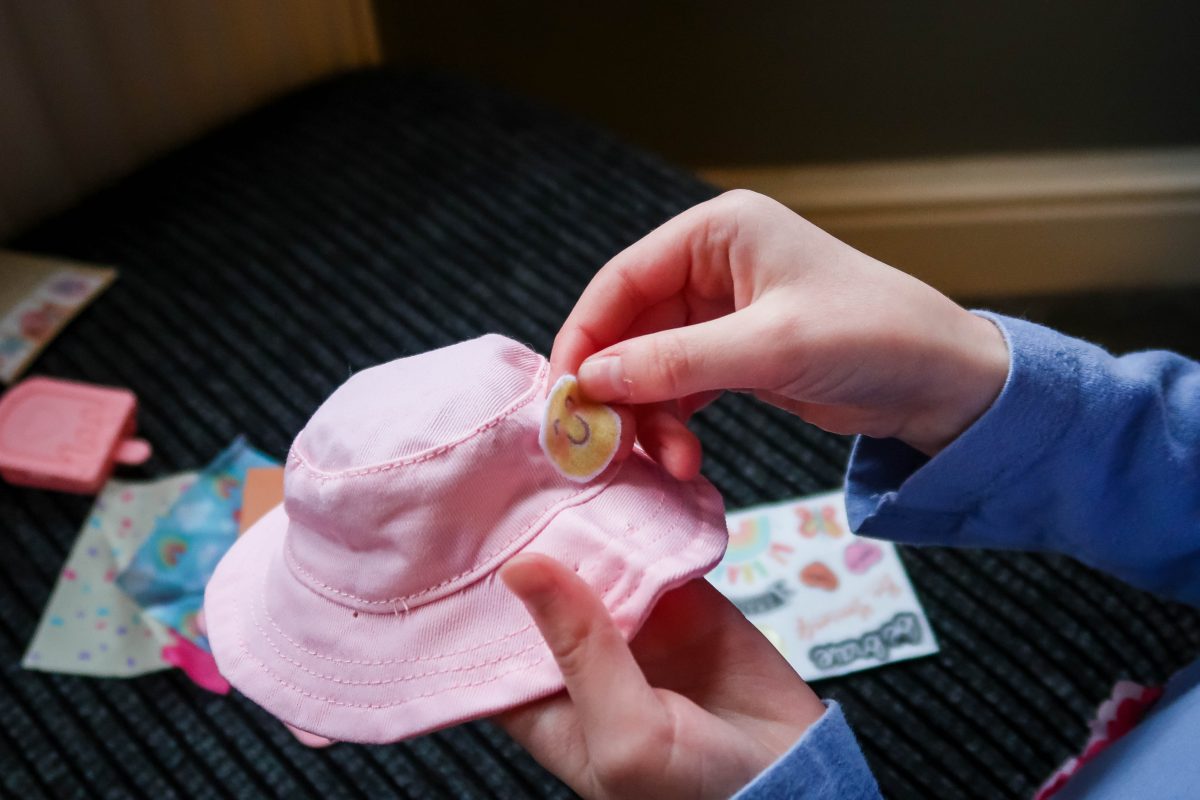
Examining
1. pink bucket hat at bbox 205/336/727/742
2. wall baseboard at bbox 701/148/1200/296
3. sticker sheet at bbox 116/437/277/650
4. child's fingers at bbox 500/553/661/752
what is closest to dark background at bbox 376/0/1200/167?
wall baseboard at bbox 701/148/1200/296

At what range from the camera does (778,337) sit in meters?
0.61

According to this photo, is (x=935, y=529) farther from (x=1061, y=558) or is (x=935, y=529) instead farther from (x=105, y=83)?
(x=105, y=83)

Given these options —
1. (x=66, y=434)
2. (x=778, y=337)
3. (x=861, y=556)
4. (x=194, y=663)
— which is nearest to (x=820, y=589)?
(x=861, y=556)

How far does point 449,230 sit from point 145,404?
39 cm

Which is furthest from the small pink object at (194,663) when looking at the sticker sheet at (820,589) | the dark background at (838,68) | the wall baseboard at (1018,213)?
the wall baseboard at (1018,213)

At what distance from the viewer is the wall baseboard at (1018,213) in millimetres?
1626

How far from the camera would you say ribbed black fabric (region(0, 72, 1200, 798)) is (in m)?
0.87

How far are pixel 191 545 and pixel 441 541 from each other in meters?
0.50

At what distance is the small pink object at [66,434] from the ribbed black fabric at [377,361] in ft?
0.08

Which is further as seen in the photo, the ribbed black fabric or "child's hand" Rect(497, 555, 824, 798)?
the ribbed black fabric

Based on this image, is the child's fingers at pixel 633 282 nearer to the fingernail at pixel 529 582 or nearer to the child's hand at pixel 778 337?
the child's hand at pixel 778 337

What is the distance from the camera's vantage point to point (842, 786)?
580 mm

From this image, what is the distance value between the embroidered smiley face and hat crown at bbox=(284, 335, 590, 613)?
12 millimetres

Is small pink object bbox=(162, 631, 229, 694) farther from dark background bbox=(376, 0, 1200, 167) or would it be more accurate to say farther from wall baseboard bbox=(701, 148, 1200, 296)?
wall baseboard bbox=(701, 148, 1200, 296)
